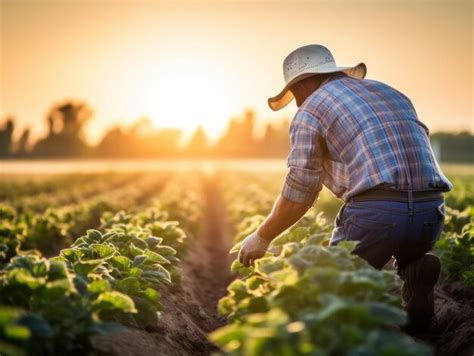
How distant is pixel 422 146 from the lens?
396 cm

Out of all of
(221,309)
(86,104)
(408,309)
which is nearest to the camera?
(221,309)

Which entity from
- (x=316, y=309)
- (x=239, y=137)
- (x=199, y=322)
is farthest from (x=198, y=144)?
(x=316, y=309)

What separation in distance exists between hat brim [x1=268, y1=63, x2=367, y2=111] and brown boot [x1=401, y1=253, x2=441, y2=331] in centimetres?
151

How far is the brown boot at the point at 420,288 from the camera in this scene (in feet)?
14.4

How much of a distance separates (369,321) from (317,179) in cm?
141

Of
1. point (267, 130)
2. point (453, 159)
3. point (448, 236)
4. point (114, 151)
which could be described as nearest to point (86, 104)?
point (114, 151)

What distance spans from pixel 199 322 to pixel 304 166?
8.41 ft

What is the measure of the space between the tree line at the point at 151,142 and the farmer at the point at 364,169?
8118cm

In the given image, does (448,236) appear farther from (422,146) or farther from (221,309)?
(221,309)

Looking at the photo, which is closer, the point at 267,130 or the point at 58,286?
the point at 58,286

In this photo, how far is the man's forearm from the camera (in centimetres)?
400

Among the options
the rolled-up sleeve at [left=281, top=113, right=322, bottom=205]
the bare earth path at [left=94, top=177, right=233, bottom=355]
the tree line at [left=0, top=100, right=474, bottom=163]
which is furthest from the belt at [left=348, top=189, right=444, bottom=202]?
the tree line at [left=0, top=100, right=474, bottom=163]

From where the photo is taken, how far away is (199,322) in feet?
19.0

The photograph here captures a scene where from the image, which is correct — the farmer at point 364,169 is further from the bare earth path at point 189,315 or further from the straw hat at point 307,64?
the bare earth path at point 189,315
